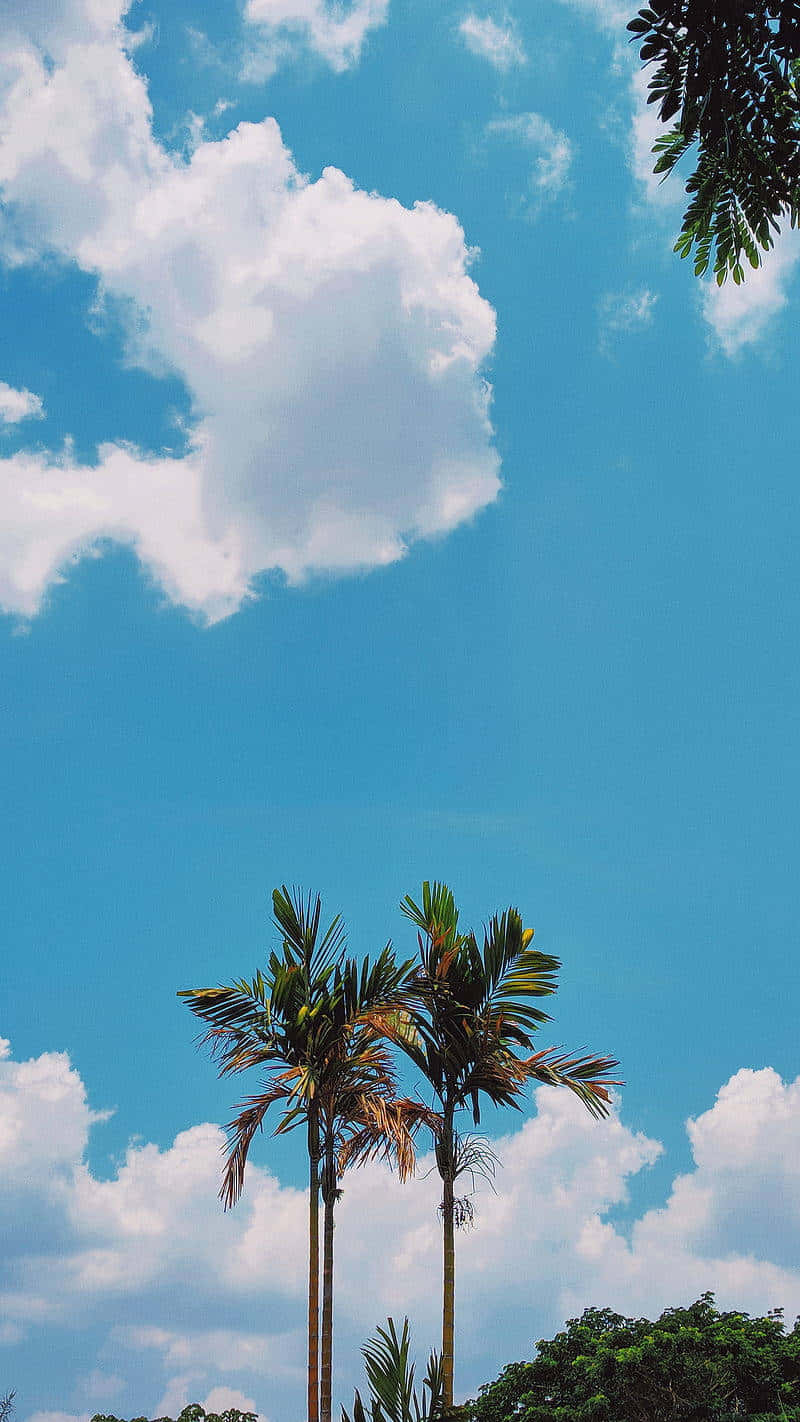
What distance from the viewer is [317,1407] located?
13.6 meters

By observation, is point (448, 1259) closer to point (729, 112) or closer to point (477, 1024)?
point (477, 1024)

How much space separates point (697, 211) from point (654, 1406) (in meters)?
16.2

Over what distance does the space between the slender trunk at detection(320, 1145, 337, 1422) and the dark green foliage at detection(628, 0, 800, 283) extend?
1058 cm

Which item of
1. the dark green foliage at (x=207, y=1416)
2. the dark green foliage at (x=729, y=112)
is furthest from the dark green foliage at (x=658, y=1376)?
the dark green foliage at (x=729, y=112)

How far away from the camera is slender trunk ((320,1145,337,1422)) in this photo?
13.5m

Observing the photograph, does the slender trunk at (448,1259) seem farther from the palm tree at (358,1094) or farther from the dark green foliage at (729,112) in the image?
the dark green foliage at (729,112)

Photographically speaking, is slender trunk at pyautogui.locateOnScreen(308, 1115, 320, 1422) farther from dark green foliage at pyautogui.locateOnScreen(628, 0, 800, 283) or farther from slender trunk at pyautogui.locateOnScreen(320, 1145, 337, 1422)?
dark green foliage at pyautogui.locateOnScreen(628, 0, 800, 283)

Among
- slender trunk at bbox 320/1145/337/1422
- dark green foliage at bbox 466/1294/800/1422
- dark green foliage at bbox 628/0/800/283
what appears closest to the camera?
dark green foliage at bbox 628/0/800/283

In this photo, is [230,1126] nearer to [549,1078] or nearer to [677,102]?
[549,1078]

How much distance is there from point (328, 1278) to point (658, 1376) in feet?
22.9

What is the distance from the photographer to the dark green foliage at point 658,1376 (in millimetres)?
17609

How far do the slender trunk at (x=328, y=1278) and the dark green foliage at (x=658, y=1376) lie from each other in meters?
4.86

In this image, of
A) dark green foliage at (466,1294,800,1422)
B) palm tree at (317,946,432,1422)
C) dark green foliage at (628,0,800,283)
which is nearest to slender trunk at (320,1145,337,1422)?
palm tree at (317,946,432,1422)

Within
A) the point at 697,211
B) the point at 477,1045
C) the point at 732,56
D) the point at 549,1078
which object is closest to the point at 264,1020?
the point at 477,1045
